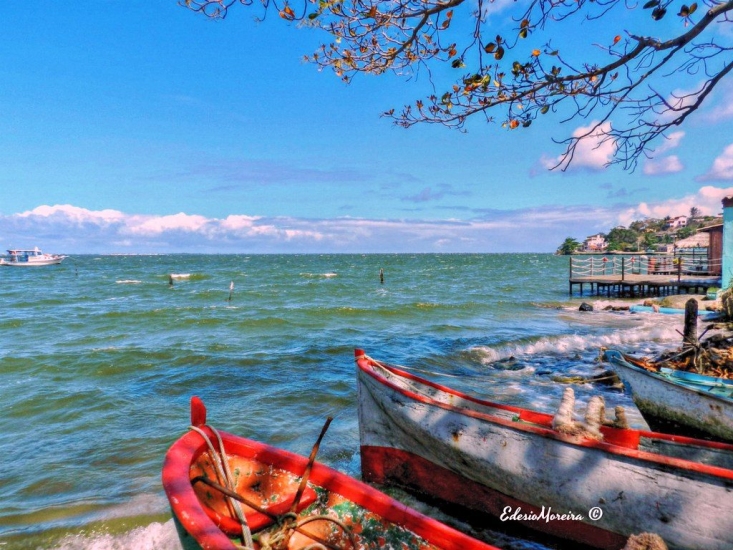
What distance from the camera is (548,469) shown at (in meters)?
4.57

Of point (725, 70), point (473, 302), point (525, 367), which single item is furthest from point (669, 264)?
point (725, 70)

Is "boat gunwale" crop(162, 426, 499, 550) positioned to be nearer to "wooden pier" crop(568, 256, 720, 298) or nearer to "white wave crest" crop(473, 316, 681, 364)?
"white wave crest" crop(473, 316, 681, 364)

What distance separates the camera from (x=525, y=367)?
1337cm

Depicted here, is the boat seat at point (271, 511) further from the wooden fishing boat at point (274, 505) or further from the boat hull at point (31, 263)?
the boat hull at point (31, 263)

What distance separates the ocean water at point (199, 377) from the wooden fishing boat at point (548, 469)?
1.42 ft

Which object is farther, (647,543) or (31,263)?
(31,263)

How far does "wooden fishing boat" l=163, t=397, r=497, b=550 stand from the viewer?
A: 3129mm

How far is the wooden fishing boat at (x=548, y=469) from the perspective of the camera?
3.87 metres

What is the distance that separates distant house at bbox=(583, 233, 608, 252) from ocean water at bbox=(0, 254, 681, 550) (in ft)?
431

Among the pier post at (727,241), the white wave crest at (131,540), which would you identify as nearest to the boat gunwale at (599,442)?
the white wave crest at (131,540)

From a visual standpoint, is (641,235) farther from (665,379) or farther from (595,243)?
(665,379)

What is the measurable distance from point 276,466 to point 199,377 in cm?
868

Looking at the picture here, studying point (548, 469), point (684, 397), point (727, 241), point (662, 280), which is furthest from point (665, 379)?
point (662, 280)

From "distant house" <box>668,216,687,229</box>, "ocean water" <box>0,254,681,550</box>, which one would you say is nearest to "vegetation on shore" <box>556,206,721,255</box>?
"distant house" <box>668,216,687,229</box>
